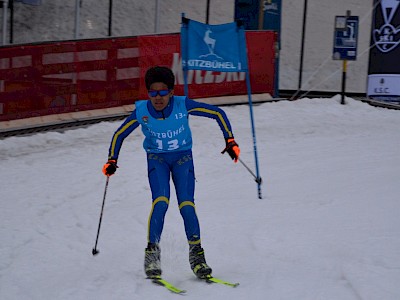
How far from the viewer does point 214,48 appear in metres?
10.7

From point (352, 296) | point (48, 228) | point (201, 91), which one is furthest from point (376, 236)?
point (201, 91)

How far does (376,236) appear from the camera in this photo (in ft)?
22.7

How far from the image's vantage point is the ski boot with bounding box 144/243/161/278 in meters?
5.79

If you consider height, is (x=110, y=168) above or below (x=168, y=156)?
below

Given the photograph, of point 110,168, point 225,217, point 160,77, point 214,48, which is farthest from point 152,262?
point 214,48

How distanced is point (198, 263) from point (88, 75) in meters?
8.53

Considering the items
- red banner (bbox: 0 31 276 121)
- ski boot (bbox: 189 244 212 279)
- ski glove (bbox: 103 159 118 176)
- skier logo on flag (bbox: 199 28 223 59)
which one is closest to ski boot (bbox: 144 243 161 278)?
ski boot (bbox: 189 244 212 279)

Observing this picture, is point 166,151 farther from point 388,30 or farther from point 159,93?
point 388,30

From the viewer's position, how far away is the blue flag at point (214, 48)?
1061cm

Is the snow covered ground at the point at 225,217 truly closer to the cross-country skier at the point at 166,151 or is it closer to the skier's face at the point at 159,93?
the cross-country skier at the point at 166,151

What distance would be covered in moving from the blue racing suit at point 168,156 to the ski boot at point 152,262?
0.06m

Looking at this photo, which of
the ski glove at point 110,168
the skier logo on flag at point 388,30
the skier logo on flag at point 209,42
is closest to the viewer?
the ski glove at point 110,168

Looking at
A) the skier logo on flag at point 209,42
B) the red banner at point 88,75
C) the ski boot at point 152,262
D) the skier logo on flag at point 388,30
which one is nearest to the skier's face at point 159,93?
the ski boot at point 152,262

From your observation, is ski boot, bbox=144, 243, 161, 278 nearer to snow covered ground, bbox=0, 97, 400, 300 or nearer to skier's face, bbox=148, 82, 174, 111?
snow covered ground, bbox=0, 97, 400, 300
